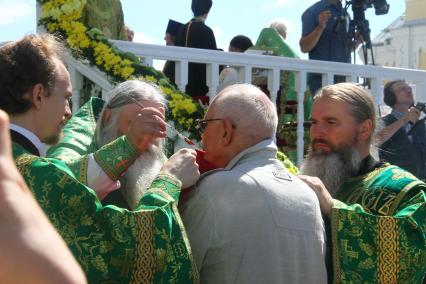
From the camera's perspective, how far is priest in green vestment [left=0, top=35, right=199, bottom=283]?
260 cm

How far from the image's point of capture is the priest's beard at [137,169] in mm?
3279

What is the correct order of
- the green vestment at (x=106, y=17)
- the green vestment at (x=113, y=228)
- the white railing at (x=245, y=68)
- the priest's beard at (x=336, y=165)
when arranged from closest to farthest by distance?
the green vestment at (x=113, y=228)
the priest's beard at (x=336, y=165)
the white railing at (x=245, y=68)
the green vestment at (x=106, y=17)

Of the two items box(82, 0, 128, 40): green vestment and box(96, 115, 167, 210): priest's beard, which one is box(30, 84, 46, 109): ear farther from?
box(82, 0, 128, 40): green vestment

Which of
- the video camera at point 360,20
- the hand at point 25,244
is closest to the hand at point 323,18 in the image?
the video camera at point 360,20

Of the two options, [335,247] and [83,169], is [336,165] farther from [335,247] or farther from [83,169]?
[83,169]

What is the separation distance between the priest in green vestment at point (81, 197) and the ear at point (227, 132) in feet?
0.47

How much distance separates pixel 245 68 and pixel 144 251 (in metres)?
4.44

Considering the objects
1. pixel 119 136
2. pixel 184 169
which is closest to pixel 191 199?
pixel 184 169

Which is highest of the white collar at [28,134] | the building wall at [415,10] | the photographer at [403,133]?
the building wall at [415,10]

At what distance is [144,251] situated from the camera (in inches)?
105

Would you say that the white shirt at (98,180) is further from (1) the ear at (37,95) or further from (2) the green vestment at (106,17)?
(2) the green vestment at (106,17)

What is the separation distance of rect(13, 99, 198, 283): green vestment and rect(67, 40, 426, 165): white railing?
132 inches

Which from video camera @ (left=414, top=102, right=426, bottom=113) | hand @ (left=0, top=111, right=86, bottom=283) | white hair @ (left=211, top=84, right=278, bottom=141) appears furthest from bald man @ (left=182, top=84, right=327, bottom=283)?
video camera @ (left=414, top=102, right=426, bottom=113)

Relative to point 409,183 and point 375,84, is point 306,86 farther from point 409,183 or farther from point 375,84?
point 409,183
